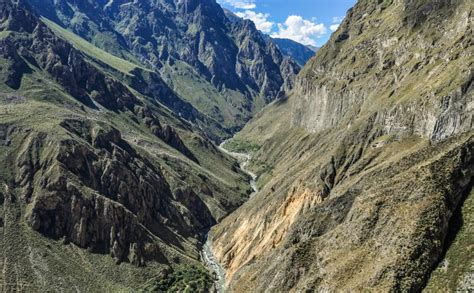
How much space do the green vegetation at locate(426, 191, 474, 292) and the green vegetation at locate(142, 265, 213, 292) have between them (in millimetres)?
75537

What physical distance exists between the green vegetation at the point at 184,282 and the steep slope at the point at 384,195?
7490 mm

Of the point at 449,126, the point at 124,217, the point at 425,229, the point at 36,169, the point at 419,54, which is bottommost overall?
the point at 124,217

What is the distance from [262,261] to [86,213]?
60450 mm

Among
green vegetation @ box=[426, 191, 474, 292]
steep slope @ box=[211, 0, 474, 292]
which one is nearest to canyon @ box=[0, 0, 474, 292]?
green vegetation @ box=[426, 191, 474, 292]

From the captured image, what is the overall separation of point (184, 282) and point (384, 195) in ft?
228

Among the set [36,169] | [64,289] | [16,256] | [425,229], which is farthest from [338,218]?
[36,169]

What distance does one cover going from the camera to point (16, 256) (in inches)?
5359

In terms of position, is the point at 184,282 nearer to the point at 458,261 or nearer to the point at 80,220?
the point at 80,220

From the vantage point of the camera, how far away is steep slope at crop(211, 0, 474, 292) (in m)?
88.1

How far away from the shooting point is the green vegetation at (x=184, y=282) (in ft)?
465

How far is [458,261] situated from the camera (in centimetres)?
8019

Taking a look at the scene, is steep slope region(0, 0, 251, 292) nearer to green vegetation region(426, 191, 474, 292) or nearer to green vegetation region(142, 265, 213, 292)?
green vegetation region(142, 265, 213, 292)

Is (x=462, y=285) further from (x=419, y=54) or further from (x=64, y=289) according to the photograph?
(x=419, y=54)

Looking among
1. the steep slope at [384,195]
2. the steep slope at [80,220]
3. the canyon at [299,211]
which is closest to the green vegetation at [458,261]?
the canyon at [299,211]
